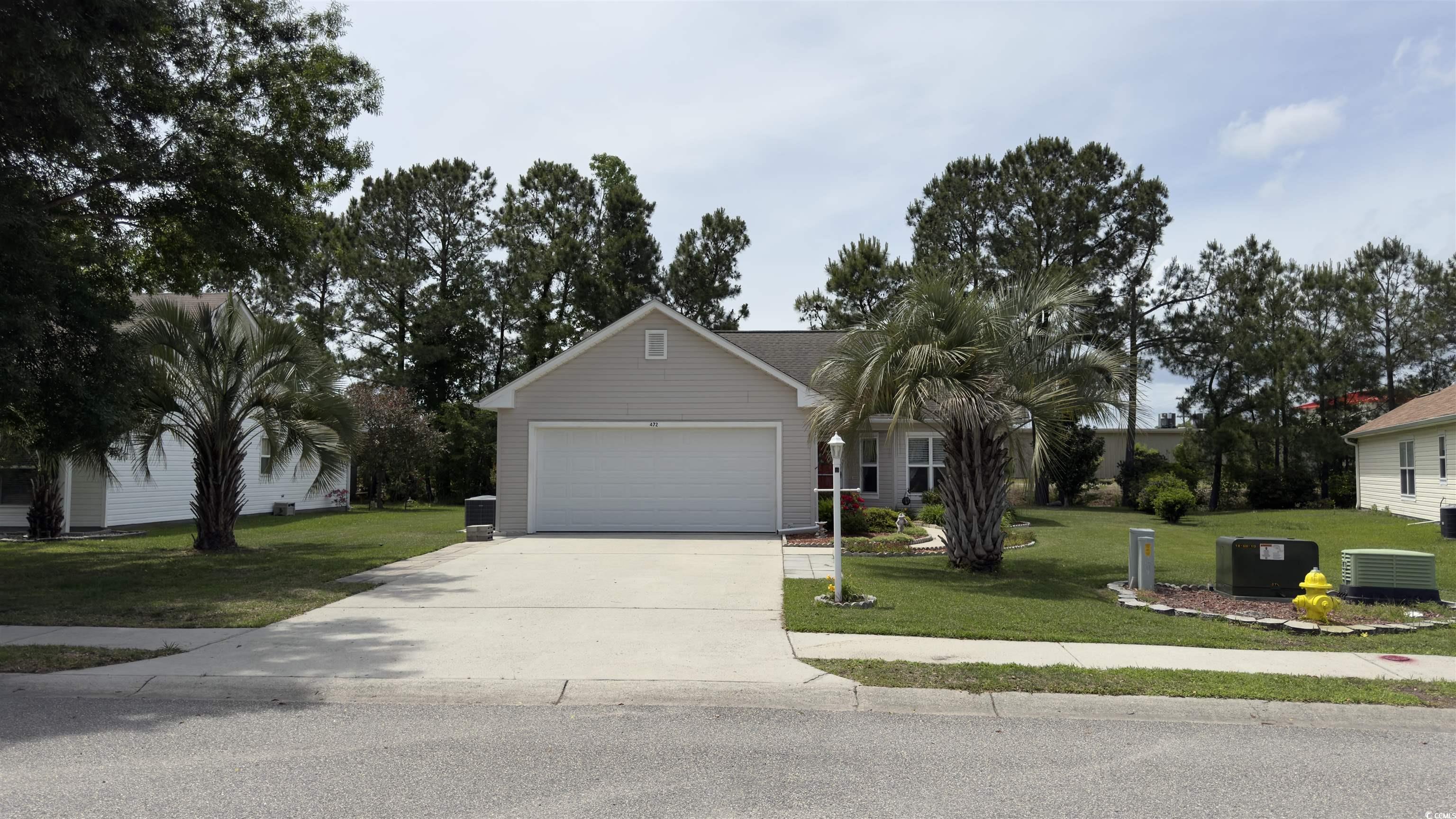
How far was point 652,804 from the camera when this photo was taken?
4.71 metres

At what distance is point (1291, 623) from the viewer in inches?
361

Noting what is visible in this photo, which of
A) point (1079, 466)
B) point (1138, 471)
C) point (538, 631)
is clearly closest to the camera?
point (538, 631)

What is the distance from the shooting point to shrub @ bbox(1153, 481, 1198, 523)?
23.8 m

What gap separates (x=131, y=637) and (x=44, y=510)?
44.4 ft

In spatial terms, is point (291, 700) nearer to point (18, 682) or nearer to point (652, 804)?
point (18, 682)

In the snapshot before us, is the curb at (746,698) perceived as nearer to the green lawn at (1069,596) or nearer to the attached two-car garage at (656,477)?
the green lawn at (1069,596)

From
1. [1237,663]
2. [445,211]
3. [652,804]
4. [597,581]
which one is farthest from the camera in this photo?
[445,211]

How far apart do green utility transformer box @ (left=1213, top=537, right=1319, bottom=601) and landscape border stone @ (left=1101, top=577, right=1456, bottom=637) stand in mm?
1146

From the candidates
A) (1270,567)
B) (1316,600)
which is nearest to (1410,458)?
(1270,567)

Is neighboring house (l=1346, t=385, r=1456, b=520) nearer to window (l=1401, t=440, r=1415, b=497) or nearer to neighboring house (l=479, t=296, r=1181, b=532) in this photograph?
window (l=1401, t=440, r=1415, b=497)

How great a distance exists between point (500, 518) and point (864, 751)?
1441 cm

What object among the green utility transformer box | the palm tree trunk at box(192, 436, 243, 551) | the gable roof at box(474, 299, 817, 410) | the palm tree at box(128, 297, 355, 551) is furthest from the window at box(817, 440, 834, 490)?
the palm tree trunk at box(192, 436, 243, 551)

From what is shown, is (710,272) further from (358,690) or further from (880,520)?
(358,690)

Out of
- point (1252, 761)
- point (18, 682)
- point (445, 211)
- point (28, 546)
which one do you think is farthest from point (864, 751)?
point (445, 211)
